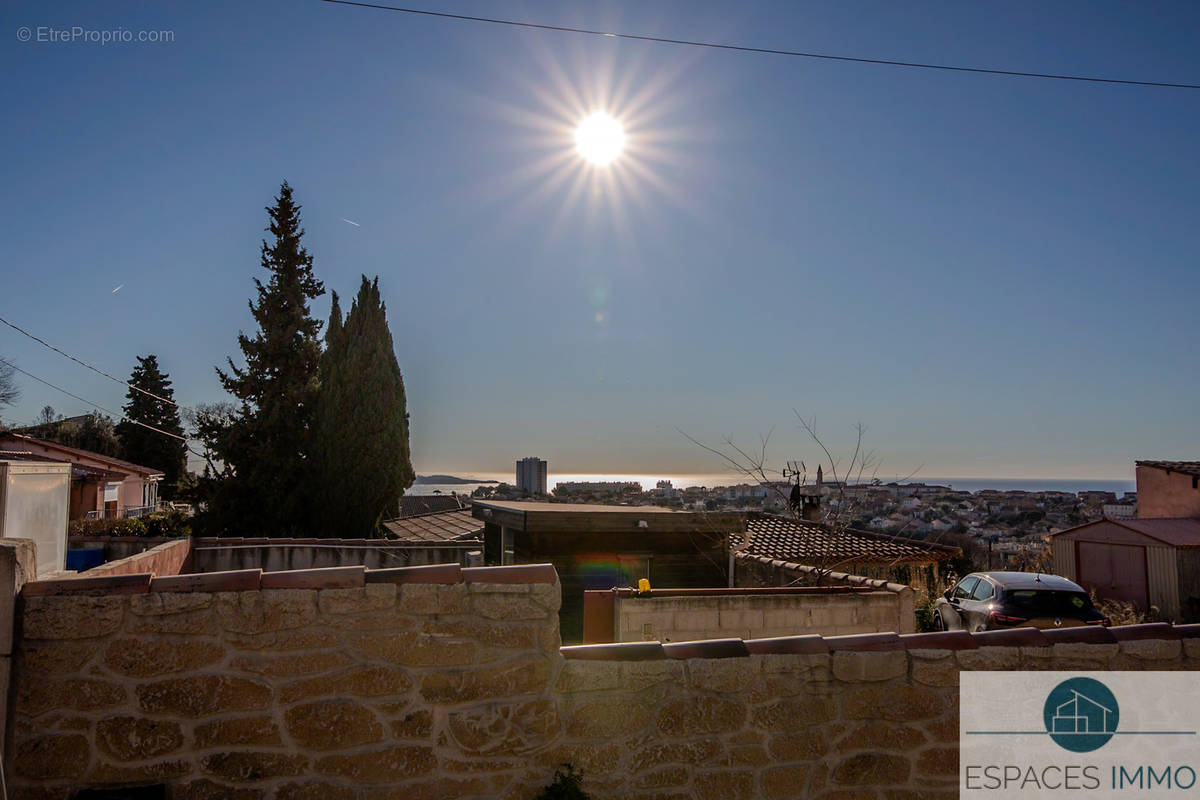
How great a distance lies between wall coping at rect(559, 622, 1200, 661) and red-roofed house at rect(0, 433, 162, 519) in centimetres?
2186

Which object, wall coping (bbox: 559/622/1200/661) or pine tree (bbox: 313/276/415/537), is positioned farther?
pine tree (bbox: 313/276/415/537)

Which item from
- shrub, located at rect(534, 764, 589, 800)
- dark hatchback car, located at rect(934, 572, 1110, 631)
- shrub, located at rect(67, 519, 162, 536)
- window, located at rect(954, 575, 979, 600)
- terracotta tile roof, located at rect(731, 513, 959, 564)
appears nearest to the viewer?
shrub, located at rect(534, 764, 589, 800)

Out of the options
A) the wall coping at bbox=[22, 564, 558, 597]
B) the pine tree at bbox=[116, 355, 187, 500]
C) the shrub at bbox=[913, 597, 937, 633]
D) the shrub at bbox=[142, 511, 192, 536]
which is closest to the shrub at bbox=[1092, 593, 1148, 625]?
the shrub at bbox=[913, 597, 937, 633]

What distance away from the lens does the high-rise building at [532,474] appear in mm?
34406

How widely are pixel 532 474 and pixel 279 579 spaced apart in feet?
106

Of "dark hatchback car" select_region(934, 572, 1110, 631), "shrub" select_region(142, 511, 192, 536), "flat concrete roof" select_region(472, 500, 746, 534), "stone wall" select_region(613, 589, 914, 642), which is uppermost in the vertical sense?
"flat concrete roof" select_region(472, 500, 746, 534)

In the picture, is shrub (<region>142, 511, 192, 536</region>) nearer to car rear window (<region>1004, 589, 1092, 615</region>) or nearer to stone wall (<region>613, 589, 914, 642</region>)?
stone wall (<region>613, 589, 914, 642</region>)

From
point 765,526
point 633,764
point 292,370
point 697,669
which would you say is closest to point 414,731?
point 633,764

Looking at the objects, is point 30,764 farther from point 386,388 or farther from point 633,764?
point 386,388

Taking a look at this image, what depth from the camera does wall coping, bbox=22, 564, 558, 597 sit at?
9.77ft

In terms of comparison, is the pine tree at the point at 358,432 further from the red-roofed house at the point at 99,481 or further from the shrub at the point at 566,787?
the shrub at the point at 566,787

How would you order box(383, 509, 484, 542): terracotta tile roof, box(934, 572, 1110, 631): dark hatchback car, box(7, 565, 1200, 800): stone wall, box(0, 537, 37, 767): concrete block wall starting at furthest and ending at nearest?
box(383, 509, 484, 542): terracotta tile roof → box(934, 572, 1110, 631): dark hatchback car → box(7, 565, 1200, 800): stone wall → box(0, 537, 37, 767): concrete block wall

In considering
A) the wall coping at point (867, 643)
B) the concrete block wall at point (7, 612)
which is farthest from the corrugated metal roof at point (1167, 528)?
the concrete block wall at point (7, 612)

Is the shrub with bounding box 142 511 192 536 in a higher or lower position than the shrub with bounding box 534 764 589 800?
higher
